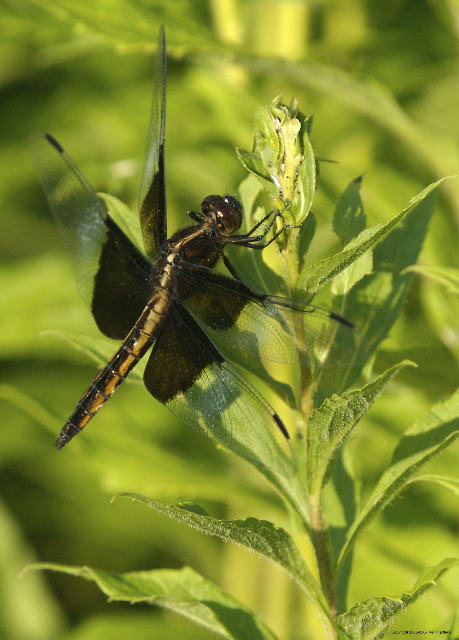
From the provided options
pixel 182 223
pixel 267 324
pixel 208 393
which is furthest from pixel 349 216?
pixel 182 223

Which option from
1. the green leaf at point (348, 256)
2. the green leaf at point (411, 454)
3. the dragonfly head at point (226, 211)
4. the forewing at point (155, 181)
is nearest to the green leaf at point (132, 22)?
the forewing at point (155, 181)

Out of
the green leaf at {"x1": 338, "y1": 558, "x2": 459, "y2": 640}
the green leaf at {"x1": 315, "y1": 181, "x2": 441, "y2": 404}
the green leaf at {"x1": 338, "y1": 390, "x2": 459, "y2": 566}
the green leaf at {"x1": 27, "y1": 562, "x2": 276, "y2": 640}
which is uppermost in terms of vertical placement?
the green leaf at {"x1": 315, "y1": 181, "x2": 441, "y2": 404}

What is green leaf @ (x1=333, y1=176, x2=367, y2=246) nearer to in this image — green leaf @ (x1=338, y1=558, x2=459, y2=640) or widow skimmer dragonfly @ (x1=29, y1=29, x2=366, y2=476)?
widow skimmer dragonfly @ (x1=29, y1=29, x2=366, y2=476)

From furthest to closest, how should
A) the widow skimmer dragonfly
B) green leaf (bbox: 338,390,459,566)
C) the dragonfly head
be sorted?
1. the dragonfly head
2. the widow skimmer dragonfly
3. green leaf (bbox: 338,390,459,566)

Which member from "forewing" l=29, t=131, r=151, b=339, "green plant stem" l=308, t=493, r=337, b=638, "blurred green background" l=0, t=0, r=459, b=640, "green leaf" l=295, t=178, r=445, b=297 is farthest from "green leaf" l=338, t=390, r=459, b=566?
"forewing" l=29, t=131, r=151, b=339

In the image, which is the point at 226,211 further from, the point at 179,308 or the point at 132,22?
the point at 132,22

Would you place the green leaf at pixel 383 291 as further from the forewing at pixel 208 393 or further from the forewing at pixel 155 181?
the forewing at pixel 155 181
